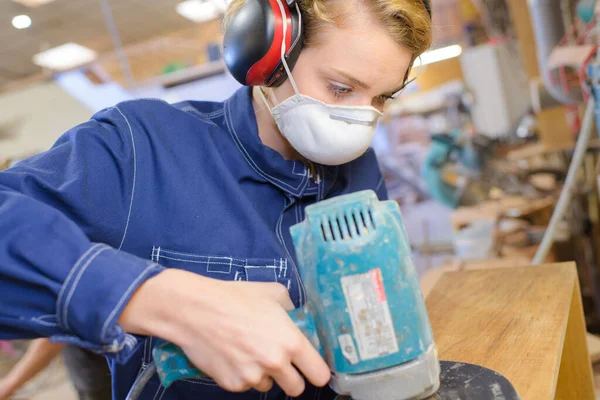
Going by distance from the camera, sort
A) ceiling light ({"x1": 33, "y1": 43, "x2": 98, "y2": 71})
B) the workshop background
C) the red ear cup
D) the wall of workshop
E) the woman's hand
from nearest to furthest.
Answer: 1. the woman's hand
2. the red ear cup
3. the wall of workshop
4. the workshop background
5. ceiling light ({"x1": 33, "y1": 43, "x2": 98, "y2": 71})

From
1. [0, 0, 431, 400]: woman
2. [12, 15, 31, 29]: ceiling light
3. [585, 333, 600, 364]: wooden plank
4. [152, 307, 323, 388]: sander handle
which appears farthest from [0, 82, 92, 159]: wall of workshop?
[585, 333, 600, 364]: wooden plank

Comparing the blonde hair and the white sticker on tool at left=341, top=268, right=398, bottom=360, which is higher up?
the blonde hair

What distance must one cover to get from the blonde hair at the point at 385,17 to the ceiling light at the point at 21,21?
1.31 meters

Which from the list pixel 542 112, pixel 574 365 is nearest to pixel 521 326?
pixel 574 365

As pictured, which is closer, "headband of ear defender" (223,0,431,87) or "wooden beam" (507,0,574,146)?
"headband of ear defender" (223,0,431,87)

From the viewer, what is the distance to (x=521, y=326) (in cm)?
101

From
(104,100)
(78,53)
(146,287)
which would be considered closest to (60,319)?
(146,287)

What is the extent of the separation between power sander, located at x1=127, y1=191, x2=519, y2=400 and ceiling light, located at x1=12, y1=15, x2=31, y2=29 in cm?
161

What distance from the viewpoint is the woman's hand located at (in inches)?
24.4

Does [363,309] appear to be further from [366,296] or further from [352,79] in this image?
[352,79]

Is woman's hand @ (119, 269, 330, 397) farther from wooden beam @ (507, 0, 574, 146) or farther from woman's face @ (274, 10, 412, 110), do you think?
wooden beam @ (507, 0, 574, 146)

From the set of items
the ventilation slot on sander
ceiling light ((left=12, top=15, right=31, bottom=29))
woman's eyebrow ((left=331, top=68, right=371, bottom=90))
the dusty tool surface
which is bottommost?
the dusty tool surface

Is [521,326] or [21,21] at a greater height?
[21,21]

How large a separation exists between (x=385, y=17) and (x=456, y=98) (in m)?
4.12
